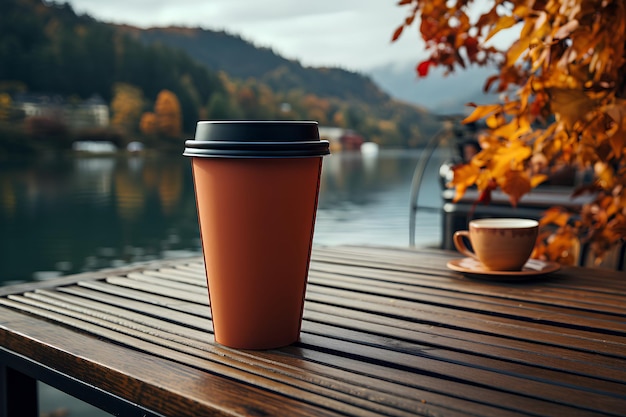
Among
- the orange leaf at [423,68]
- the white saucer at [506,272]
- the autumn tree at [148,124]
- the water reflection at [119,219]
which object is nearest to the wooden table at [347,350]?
the white saucer at [506,272]

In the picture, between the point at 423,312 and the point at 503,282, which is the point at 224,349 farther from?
the point at 503,282

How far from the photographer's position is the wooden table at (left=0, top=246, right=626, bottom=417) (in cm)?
72

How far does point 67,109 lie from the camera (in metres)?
60.6

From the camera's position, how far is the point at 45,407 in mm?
6184

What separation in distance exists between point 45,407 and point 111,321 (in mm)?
5786

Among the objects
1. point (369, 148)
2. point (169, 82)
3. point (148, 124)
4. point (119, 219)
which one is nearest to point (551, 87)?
point (119, 219)

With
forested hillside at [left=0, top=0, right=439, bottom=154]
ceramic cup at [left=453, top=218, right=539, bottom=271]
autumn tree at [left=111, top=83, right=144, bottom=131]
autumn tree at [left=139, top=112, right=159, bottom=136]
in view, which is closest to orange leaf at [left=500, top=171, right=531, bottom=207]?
ceramic cup at [left=453, top=218, right=539, bottom=271]

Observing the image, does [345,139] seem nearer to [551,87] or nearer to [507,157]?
[507,157]

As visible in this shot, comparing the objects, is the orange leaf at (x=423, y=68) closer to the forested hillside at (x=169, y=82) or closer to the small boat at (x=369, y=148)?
the forested hillside at (x=169, y=82)

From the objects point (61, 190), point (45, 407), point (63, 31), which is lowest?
point (61, 190)

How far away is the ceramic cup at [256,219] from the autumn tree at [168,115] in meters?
59.3

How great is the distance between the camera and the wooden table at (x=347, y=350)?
72 centimetres

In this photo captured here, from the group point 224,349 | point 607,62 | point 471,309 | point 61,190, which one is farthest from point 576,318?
point 61,190

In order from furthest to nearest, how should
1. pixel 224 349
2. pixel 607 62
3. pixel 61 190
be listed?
1. pixel 61 190
2. pixel 607 62
3. pixel 224 349
